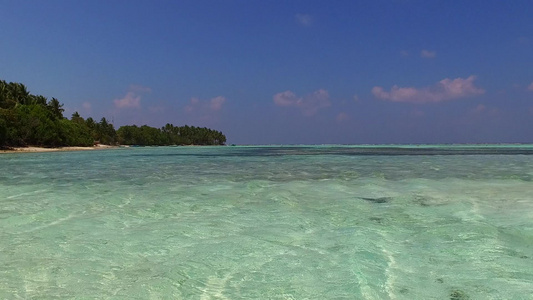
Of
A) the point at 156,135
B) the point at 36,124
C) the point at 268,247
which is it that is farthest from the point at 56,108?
the point at 268,247

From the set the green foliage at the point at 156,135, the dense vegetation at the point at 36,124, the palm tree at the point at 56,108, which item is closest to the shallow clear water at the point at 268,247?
the dense vegetation at the point at 36,124

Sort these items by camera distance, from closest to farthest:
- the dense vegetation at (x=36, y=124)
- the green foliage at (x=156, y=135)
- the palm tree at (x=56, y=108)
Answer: the dense vegetation at (x=36, y=124)
the palm tree at (x=56, y=108)
the green foliage at (x=156, y=135)

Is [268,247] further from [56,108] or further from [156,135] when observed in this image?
[156,135]

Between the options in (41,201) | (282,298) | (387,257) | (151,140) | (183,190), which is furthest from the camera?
(151,140)

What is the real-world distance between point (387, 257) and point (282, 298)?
1950 millimetres

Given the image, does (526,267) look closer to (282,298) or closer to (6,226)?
(282,298)

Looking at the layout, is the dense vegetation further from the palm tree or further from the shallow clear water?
the shallow clear water

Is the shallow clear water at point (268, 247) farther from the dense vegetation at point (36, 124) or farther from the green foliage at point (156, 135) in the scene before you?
the green foliage at point (156, 135)

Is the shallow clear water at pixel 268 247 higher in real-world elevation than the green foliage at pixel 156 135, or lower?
lower

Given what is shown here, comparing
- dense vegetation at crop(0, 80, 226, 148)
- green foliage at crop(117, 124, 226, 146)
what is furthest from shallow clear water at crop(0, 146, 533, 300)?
green foliage at crop(117, 124, 226, 146)

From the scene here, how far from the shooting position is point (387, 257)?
502cm

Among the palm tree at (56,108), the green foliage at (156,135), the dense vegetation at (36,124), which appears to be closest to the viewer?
the dense vegetation at (36,124)

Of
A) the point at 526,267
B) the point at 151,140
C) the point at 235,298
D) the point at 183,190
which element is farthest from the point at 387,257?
the point at 151,140

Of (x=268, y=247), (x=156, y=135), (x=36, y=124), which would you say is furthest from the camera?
(x=156, y=135)
